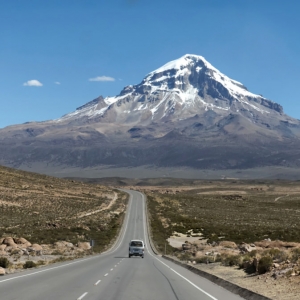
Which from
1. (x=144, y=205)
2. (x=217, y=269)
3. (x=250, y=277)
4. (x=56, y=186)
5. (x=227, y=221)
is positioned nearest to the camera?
(x=250, y=277)

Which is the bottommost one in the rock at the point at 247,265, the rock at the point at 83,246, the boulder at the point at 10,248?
the rock at the point at 83,246

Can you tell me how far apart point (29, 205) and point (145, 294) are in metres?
84.8

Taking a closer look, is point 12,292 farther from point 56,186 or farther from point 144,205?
point 56,186

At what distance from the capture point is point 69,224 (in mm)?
80875

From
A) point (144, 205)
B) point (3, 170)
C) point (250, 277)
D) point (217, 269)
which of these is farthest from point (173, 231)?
point (3, 170)

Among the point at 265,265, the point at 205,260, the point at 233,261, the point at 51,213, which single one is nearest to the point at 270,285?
the point at 265,265

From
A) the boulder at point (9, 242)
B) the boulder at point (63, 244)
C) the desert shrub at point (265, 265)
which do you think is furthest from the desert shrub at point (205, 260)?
the boulder at point (63, 244)

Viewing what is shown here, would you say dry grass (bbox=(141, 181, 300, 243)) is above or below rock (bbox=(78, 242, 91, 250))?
above

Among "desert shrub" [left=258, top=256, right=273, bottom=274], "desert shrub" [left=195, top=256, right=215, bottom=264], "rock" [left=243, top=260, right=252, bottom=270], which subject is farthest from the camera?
"desert shrub" [left=195, top=256, right=215, bottom=264]

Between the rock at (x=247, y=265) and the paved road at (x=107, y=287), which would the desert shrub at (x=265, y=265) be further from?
the rock at (x=247, y=265)

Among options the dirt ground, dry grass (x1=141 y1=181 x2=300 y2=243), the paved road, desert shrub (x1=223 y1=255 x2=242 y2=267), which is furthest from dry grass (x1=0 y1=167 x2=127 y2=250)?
the dirt ground

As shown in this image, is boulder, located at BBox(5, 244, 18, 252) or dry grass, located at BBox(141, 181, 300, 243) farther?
dry grass, located at BBox(141, 181, 300, 243)

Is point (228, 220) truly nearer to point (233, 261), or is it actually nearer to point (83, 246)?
point (83, 246)

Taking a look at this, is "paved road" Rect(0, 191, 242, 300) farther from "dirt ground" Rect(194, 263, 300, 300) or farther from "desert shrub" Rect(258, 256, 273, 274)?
"desert shrub" Rect(258, 256, 273, 274)
